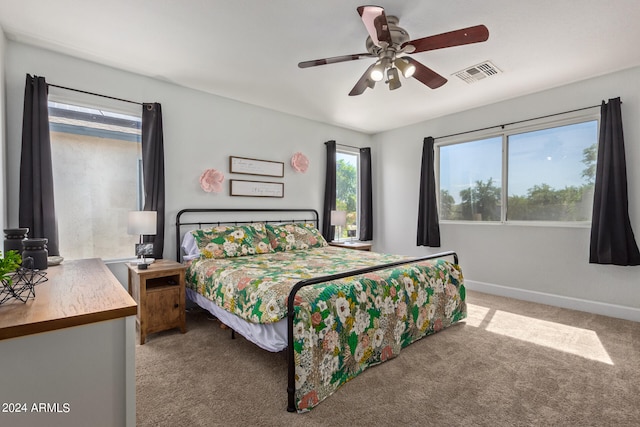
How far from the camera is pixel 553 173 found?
3764 mm

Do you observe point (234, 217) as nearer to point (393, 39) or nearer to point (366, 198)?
point (366, 198)

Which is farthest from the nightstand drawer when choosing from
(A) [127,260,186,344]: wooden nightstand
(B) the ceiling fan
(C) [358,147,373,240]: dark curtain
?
(C) [358,147,373,240]: dark curtain

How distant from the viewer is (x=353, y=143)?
5.47m

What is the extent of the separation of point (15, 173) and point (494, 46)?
4278mm

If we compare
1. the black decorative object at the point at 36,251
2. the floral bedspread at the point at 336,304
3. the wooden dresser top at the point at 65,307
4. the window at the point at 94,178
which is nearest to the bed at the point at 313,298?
the floral bedspread at the point at 336,304

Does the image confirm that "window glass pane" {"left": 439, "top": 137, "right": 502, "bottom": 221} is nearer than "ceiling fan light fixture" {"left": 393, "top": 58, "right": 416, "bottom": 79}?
No

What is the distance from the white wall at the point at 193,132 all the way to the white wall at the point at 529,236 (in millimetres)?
1401

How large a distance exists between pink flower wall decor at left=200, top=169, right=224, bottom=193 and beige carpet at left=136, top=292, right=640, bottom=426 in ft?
5.30

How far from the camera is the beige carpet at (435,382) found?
5.73ft

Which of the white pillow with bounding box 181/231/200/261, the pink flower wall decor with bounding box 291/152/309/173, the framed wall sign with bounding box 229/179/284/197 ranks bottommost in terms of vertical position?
the white pillow with bounding box 181/231/200/261

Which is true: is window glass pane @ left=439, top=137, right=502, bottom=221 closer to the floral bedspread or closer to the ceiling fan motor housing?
the floral bedspread

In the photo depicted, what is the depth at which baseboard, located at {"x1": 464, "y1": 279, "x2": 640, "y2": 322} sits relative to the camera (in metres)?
3.23

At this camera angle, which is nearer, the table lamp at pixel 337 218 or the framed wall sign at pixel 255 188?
the framed wall sign at pixel 255 188

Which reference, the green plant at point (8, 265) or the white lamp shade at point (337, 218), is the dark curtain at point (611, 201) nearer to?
the white lamp shade at point (337, 218)
